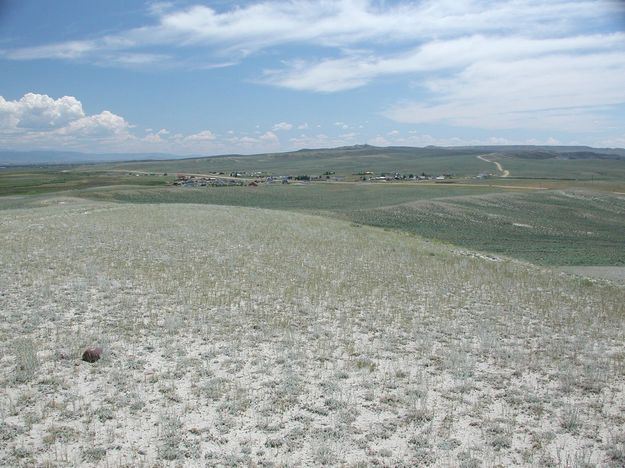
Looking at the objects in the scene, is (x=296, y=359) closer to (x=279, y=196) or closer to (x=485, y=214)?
(x=485, y=214)

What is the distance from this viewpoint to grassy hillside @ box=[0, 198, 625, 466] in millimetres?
8055

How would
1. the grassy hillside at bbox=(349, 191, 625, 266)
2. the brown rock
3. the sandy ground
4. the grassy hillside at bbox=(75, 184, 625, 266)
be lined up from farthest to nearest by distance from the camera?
the grassy hillside at bbox=(75, 184, 625, 266) < the grassy hillside at bbox=(349, 191, 625, 266) < the sandy ground < the brown rock

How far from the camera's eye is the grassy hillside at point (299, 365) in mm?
8055

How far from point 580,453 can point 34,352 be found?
10.7 meters

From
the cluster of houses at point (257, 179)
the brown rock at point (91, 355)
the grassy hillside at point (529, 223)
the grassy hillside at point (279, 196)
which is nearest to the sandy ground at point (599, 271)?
the grassy hillside at point (529, 223)

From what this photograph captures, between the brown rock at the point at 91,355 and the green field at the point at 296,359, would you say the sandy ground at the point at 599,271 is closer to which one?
the green field at the point at 296,359

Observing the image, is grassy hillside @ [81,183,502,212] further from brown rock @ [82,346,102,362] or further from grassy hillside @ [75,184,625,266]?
brown rock @ [82,346,102,362]

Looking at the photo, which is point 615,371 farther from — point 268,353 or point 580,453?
point 268,353

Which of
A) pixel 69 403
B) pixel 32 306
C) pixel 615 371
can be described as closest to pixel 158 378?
pixel 69 403

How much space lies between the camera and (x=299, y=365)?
37.0 feet

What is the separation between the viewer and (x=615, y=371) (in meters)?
11.4

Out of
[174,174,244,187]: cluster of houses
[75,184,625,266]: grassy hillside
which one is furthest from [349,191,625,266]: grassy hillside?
[174,174,244,187]: cluster of houses

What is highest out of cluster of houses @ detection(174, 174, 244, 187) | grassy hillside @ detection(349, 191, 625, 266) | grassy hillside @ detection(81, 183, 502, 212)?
cluster of houses @ detection(174, 174, 244, 187)

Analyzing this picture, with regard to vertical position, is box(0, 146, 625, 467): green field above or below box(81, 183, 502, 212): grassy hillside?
below
